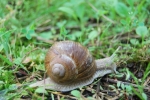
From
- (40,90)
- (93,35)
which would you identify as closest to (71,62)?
(40,90)

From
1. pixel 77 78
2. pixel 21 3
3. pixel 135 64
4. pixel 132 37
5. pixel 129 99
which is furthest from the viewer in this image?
pixel 21 3

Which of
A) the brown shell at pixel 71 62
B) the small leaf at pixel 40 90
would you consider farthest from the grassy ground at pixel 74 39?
the brown shell at pixel 71 62

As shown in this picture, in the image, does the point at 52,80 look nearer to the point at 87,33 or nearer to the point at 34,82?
the point at 34,82

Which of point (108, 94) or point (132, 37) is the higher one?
point (132, 37)

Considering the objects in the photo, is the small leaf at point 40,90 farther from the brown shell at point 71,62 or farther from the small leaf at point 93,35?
the small leaf at point 93,35

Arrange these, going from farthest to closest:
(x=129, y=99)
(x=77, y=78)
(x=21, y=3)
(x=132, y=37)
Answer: (x=21, y=3) → (x=132, y=37) → (x=77, y=78) → (x=129, y=99)

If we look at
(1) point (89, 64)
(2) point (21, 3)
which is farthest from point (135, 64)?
(2) point (21, 3)
